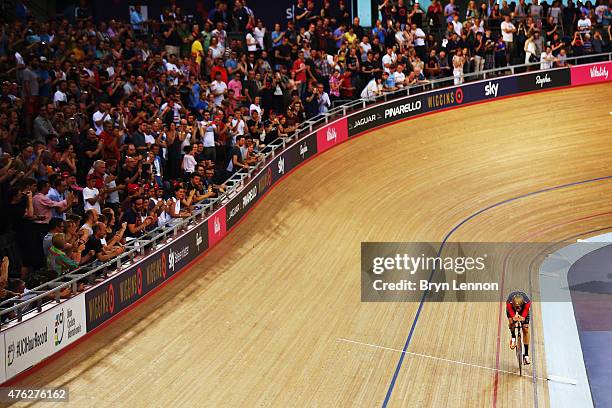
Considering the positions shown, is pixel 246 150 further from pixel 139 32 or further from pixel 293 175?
pixel 139 32

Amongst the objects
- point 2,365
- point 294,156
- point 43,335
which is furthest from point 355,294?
point 2,365

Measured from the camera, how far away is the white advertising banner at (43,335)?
884 centimetres

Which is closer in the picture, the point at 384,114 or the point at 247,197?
the point at 247,197

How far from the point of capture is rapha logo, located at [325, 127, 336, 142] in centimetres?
1795

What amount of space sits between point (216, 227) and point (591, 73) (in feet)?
39.8

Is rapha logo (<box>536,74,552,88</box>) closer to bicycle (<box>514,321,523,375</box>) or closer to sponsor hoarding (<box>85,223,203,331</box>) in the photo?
sponsor hoarding (<box>85,223,203,331</box>)

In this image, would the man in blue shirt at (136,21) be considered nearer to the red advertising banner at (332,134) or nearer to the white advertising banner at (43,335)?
the red advertising banner at (332,134)

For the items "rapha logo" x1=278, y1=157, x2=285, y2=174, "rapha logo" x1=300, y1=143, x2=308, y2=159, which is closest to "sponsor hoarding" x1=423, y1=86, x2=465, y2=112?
"rapha logo" x1=300, y1=143, x2=308, y2=159

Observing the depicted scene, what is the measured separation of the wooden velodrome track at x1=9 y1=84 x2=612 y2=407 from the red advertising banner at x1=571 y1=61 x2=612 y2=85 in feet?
5.87

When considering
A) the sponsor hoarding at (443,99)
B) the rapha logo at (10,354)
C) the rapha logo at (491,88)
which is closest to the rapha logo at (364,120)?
the sponsor hoarding at (443,99)

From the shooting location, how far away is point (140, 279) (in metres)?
11.3

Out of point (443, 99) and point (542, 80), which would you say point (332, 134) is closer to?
point (443, 99)

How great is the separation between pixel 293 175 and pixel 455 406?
785 centimetres

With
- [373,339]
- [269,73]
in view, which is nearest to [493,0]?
[269,73]
